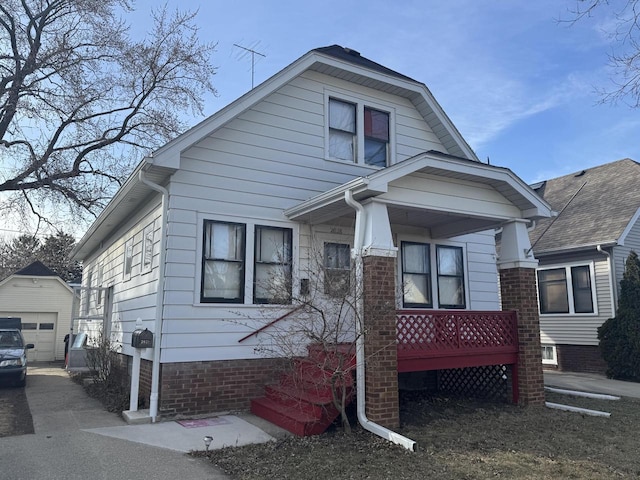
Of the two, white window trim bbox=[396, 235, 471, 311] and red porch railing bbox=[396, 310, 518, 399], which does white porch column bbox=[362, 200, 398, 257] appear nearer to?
red porch railing bbox=[396, 310, 518, 399]

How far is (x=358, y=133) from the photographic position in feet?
34.2

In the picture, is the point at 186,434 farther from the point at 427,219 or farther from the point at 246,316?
the point at 427,219

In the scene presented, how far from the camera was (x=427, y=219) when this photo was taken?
9.86 metres

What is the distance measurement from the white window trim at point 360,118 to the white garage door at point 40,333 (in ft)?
62.7

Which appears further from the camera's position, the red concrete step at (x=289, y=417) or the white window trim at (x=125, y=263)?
the white window trim at (x=125, y=263)

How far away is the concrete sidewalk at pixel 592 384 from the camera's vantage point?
1119 centimetres

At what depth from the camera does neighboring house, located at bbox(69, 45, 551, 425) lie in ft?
25.1

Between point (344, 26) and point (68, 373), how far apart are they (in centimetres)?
1302

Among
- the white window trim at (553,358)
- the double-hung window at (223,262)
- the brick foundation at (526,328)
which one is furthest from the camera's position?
the white window trim at (553,358)

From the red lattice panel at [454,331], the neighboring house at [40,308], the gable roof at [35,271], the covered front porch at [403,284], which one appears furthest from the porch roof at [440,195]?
the gable roof at [35,271]

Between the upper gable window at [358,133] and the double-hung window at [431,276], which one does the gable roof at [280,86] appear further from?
the double-hung window at [431,276]

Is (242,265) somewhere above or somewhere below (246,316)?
above

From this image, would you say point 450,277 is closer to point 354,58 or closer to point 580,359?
point 354,58

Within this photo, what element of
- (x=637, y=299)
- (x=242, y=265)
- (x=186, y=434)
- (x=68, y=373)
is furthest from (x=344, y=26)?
(x=68, y=373)
